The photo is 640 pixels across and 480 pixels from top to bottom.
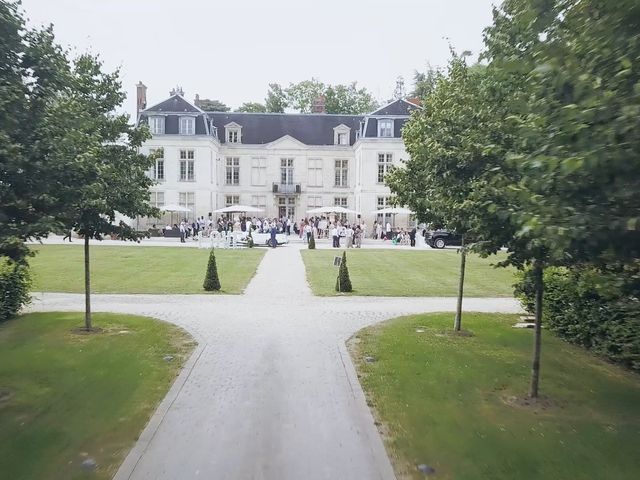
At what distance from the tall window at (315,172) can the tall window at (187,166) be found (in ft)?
36.9

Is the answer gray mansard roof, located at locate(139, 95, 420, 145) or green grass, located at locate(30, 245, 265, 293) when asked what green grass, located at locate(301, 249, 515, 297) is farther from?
gray mansard roof, located at locate(139, 95, 420, 145)

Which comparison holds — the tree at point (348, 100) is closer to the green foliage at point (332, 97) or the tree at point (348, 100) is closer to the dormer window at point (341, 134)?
the green foliage at point (332, 97)

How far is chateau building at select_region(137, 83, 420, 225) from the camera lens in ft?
175

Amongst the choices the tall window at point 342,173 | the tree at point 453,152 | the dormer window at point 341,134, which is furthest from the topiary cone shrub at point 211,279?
the dormer window at point 341,134

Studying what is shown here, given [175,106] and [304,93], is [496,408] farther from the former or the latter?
[304,93]

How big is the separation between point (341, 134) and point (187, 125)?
1472 centimetres

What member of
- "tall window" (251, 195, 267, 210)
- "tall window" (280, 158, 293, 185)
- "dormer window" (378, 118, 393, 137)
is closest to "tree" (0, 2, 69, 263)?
"dormer window" (378, 118, 393, 137)

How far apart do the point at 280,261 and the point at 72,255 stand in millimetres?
9642

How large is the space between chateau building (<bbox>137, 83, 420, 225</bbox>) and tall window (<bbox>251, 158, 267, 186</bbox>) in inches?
3.8

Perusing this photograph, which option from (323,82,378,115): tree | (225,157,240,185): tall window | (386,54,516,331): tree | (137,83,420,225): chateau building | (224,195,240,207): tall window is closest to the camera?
(386,54,516,331): tree

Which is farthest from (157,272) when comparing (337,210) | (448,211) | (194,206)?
(194,206)

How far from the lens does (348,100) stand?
75.6 metres

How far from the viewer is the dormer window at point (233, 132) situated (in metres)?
58.1

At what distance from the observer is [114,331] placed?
40.5 feet
